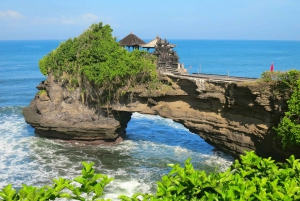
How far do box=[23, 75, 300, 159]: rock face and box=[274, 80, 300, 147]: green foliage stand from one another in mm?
472

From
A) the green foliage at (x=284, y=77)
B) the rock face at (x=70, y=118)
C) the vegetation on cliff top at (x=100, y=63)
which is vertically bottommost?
the rock face at (x=70, y=118)

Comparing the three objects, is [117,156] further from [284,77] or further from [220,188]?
[220,188]

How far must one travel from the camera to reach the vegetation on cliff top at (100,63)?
18312 mm

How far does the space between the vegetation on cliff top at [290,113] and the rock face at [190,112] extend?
384mm

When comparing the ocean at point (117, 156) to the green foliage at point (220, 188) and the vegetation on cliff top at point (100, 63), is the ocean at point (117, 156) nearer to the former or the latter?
the vegetation on cliff top at point (100, 63)

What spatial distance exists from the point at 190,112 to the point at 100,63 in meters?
5.53

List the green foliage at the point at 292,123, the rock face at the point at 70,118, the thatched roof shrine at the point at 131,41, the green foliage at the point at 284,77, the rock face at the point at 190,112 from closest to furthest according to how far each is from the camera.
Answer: the green foliage at the point at 292,123
the green foliage at the point at 284,77
the rock face at the point at 190,112
the rock face at the point at 70,118
the thatched roof shrine at the point at 131,41

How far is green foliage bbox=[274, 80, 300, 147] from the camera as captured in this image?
1316 cm

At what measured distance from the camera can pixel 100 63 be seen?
1842 centimetres

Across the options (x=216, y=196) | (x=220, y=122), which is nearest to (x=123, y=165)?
(x=220, y=122)

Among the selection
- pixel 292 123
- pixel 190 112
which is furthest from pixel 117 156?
pixel 292 123

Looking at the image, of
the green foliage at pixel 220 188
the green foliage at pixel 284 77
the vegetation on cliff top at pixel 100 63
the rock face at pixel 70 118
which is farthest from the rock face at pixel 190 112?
the green foliage at pixel 220 188

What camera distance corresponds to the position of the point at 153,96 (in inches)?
728

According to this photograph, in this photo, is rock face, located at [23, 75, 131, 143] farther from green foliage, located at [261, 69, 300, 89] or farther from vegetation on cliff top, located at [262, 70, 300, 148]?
vegetation on cliff top, located at [262, 70, 300, 148]
